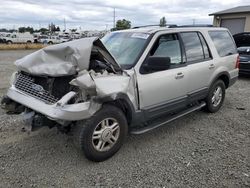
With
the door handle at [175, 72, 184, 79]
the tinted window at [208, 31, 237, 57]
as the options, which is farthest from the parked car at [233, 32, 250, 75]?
the door handle at [175, 72, 184, 79]

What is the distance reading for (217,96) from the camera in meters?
5.47

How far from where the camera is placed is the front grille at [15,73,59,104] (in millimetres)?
3163

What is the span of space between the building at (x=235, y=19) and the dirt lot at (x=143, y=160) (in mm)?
17488

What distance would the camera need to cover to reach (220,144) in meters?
3.99

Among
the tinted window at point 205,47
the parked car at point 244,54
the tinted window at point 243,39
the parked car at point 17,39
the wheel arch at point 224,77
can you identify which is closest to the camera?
the tinted window at point 205,47

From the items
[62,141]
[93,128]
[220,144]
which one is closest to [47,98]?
[93,128]

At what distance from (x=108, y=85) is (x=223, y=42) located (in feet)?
11.4

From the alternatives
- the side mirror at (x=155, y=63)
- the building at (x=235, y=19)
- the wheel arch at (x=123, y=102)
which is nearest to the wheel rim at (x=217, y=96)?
the side mirror at (x=155, y=63)

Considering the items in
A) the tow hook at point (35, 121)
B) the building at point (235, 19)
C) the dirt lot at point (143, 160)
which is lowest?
the dirt lot at point (143, 160)

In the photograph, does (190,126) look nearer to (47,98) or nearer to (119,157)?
(119,157)

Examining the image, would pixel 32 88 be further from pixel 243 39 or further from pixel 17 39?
pixel 17 39

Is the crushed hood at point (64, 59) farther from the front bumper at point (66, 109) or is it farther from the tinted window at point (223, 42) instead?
the tinted window at point (223, 42)

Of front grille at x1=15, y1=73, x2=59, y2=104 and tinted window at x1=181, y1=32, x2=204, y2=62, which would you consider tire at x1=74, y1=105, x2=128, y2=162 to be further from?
tinted window at x1=181, y1=32, x2=204, y2=62

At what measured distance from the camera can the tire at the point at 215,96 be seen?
5.20 meters
